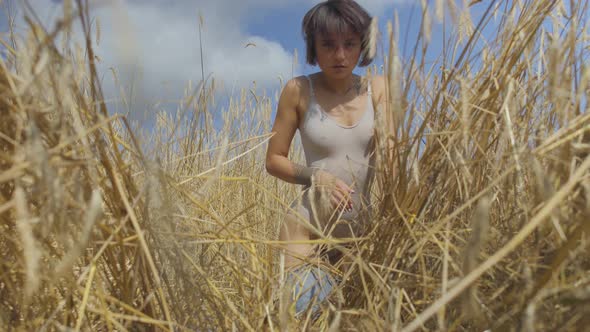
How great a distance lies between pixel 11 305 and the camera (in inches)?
25.5

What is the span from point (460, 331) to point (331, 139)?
0.91 m

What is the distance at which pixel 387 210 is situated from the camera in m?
0.84

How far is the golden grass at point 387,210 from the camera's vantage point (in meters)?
0.44

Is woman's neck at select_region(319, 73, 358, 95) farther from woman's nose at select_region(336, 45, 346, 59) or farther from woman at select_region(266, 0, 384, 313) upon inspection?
woman's nose at select_region(336, 45, 346, 59)

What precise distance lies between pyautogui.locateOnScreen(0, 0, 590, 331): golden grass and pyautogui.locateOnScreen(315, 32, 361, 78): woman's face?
53 centimetres

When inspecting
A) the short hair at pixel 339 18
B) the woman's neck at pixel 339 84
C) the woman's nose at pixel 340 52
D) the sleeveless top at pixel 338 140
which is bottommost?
the sleeveless top at pixel 338 140

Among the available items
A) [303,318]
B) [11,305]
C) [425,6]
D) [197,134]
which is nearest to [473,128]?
[425,6]

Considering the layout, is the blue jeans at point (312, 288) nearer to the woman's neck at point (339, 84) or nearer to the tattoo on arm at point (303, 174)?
the tattoo on arm at point (303, 174)

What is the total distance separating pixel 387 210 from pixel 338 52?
27.1 inches

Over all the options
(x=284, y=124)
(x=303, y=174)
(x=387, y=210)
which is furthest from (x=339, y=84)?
(x=387, y=210)

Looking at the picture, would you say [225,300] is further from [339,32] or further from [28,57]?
[339,32]

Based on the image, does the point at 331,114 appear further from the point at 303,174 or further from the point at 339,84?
the point at 303,174

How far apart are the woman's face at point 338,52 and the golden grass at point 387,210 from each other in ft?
1.74

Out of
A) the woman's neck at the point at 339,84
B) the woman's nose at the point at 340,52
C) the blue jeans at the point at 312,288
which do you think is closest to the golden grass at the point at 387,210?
the blue jeans at the point at 312,288
